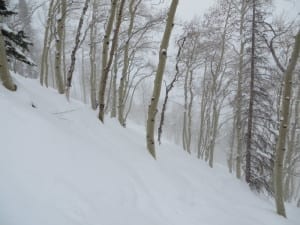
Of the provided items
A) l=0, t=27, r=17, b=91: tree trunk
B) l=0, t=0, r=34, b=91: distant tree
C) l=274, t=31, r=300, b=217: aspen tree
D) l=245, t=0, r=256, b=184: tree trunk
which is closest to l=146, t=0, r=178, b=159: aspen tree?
l=0, t=0, r=34, b=91: distant tree

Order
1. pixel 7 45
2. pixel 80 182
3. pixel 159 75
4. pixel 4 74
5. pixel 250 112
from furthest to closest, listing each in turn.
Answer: pixel 250 112
pixel 159 75
pixel 7 45
pixel 4 74
pixel 80 182

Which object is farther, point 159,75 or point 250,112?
point 250,112

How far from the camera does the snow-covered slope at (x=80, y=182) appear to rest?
8.38 feet

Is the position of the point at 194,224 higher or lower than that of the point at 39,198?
lower

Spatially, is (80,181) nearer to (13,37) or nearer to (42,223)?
(42,223)

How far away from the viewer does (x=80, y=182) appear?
3365 mm

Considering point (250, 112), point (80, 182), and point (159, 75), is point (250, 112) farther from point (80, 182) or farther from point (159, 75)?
point (80, 182)

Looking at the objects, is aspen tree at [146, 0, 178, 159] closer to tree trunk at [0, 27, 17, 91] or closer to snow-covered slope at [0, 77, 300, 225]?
snow-covered slope at [0, 77, 300, 225]

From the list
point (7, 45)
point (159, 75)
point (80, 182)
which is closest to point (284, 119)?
point (159, 75)

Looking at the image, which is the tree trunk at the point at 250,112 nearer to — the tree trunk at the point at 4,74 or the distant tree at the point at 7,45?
the distant tree at the point at 7,45

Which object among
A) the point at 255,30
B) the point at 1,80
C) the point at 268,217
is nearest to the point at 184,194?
the point at 268,217

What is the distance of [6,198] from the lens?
2.32m

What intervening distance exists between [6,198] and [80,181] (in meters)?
1.15

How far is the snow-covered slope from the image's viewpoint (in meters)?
2.55
